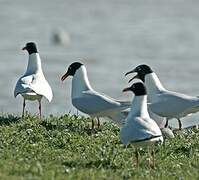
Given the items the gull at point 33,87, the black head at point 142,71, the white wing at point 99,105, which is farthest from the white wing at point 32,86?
the black head at point 142,71

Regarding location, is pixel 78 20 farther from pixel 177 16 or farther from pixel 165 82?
pixel 165 82

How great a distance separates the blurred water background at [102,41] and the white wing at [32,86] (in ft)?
22.1

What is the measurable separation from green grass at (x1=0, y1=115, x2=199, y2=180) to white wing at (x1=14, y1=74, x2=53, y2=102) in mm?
453

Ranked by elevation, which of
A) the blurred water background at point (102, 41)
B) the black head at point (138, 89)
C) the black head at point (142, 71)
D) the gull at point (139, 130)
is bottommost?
the gull at point (139, 130)

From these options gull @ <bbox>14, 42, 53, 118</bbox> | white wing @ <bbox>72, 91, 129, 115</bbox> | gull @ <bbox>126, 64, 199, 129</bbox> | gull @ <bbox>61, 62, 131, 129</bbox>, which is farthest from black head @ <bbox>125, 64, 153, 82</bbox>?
gull @ <bbox>14, 42, 53, 118</bbox>

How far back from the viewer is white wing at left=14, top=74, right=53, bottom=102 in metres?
15.1

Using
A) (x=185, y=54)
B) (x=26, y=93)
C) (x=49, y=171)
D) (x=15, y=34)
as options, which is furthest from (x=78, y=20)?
(x=49, y=171)

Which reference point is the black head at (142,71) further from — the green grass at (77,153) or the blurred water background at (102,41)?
the blurred water background at (102,41)

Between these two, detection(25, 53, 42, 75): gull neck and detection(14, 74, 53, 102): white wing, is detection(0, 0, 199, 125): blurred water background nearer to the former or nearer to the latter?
detection(25, 53, 42, 75): gull neck

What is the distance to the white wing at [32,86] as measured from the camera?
1513cm

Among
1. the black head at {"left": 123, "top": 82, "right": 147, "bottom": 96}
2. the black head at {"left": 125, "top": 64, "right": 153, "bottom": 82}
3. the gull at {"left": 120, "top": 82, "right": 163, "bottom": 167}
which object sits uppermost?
the black head at {"left": 125, "top": 64, "right": 153, "bottom": 82}

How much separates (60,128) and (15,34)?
31.0 m

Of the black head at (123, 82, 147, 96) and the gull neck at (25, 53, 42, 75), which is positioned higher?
the gull neck at (25, 53, 42, 75)

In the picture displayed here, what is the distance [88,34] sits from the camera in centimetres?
4631
